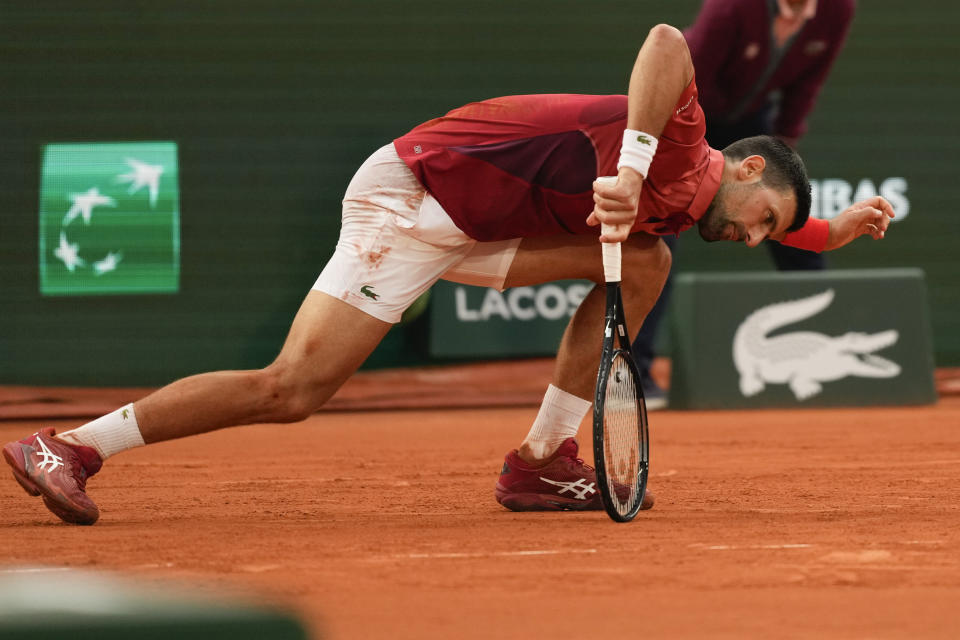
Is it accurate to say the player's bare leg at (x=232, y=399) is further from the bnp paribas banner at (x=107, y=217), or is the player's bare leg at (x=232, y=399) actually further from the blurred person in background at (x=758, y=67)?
the bnp paribas banner at (x=107, y=217)

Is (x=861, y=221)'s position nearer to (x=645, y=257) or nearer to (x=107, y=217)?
(x=645, y=257)

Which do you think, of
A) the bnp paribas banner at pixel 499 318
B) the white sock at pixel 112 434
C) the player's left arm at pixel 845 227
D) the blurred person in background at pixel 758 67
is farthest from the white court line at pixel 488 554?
the bnp paribas banner at pixel 499 318

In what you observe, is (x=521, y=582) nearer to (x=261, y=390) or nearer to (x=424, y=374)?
(x=261, y=390)

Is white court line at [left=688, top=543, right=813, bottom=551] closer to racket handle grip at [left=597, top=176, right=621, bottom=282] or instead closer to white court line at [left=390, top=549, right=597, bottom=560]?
white court line at [left=390, top=549, right=597, bottom=560]

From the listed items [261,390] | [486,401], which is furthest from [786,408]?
[261,390]

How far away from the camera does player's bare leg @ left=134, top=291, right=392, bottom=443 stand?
3457 mm

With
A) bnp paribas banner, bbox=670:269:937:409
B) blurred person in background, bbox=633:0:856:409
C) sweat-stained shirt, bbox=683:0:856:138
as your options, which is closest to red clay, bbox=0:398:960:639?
bnp paribas banner, bbox=670:269:937:409

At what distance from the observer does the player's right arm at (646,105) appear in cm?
328

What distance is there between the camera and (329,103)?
762 cm

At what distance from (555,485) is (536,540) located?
558 mm

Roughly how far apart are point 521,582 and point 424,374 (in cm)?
491

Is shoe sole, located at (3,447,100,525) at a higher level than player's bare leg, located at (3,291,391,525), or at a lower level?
lower

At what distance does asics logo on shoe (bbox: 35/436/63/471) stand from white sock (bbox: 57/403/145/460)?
0.07 m

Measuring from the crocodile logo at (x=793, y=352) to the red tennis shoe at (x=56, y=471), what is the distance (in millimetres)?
3791
